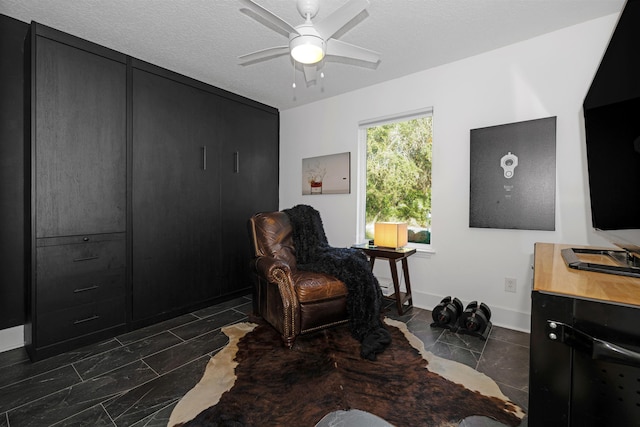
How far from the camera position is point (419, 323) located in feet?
8.87

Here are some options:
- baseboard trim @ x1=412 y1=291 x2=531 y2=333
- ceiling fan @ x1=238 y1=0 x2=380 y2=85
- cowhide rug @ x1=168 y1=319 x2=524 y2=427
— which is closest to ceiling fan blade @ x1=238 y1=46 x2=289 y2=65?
ceiling fan @ x1=238 y1=0 x2=380 y2=85

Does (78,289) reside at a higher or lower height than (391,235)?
lower

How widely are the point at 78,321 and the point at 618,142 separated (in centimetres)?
353

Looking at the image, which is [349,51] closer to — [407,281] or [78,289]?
[407,281]

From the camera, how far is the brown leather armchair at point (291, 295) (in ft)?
7.36

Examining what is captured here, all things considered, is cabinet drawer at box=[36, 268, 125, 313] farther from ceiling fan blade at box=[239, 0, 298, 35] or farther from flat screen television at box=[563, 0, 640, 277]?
flat screen television at box=[563, 0, 640, 277]

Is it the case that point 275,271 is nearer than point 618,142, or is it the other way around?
point 618,142

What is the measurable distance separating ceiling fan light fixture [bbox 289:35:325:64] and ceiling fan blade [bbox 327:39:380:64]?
0.55 ft

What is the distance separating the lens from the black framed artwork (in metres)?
2.38

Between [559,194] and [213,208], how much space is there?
326cm

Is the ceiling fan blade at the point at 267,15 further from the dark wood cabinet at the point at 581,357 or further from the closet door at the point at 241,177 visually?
the closet door at the point at 241,177

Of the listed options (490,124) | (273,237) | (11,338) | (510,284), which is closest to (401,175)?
(490,124)

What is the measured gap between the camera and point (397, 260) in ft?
9.56

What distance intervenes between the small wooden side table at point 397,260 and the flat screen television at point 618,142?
1416 mm
